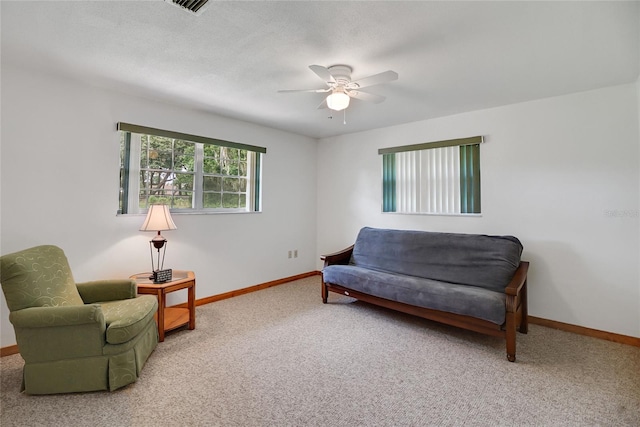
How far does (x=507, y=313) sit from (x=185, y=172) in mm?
3616

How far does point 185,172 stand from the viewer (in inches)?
140

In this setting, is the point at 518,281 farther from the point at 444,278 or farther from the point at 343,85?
the point at 343,85

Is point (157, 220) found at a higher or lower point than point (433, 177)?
lower

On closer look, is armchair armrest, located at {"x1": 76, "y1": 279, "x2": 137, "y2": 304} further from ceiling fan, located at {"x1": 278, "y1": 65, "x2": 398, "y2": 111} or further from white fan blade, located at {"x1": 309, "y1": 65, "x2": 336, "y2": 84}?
white fan blade, located at {"x1": 309, "y1": 65, "x2": 336, "y2": 84}

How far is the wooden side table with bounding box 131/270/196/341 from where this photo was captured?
2.60 meters

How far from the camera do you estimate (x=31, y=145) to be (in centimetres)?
250

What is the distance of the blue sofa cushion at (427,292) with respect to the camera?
241 centimetres

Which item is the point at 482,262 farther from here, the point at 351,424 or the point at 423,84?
the point at 351,424

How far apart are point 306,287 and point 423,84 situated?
3.05 m

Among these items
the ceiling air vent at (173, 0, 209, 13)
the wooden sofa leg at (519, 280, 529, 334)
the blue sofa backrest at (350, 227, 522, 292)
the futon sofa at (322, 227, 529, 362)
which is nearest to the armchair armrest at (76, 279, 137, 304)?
the futon sofa at (322, 227, 529, 362)

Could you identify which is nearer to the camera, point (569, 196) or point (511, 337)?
point (511, 337)

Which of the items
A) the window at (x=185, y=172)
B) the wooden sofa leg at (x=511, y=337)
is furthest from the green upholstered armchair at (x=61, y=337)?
the wooden sofa leg at (x=511, y=337)

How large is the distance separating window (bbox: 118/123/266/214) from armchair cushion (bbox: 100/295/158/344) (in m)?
1.16

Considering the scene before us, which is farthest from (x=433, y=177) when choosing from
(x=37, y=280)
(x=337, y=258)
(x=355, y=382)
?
(x=37, y=280)
